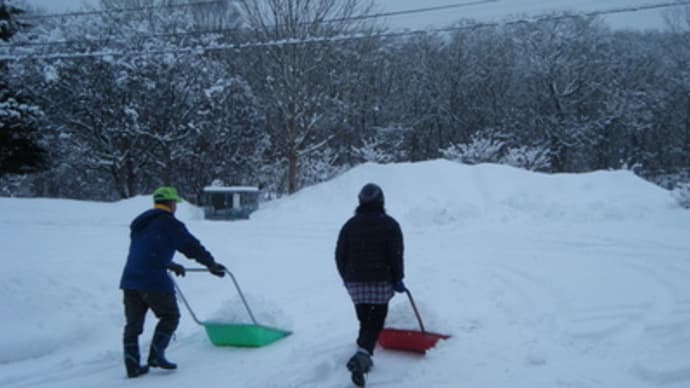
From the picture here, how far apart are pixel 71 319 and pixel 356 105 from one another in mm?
21112

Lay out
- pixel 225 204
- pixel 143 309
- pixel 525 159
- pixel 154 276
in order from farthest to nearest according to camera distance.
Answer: pixel 525 159
pixel 225 204
pixel 143 309
pixel 154 276

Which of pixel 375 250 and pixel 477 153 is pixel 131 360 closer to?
pixel 375 250

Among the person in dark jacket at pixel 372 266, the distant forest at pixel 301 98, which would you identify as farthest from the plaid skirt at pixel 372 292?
the distant forest at pixel 301 98

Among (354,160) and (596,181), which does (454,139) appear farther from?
(596,181)

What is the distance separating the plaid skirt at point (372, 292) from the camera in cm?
451

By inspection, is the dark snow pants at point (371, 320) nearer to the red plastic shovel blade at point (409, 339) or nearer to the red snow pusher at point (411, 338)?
the red snow pusher at point (411, 338)

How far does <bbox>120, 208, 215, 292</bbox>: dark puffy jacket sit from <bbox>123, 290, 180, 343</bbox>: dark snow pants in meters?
0.07

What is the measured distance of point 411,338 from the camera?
5016mm

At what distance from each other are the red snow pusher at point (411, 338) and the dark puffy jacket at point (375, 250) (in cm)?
50

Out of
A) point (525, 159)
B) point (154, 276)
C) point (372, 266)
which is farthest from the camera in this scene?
point (525, 159)

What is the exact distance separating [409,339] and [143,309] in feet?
7.89

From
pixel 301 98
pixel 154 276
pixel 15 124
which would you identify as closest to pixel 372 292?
pixel 154 276

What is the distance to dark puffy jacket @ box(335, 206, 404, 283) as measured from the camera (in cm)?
451

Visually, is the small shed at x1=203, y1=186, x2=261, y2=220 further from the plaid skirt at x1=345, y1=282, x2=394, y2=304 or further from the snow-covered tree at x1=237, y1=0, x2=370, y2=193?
the plaid skirt at x1=345, y1=282, x2=394, y2=304
